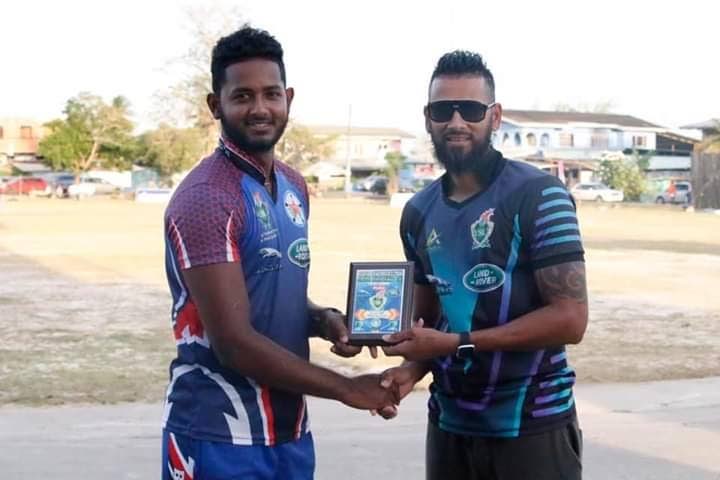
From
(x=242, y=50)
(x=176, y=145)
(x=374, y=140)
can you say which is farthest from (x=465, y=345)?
(x=374, y=140)

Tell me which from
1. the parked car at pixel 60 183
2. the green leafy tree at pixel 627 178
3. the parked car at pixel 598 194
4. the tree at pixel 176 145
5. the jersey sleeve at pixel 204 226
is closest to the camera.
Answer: the jersey sleeve at pixel 204 226

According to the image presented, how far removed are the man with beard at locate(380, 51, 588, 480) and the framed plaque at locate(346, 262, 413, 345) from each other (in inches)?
2.7

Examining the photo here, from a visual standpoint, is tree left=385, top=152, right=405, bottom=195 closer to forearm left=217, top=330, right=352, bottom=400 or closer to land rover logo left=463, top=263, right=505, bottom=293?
land rover logo left=463, top=263, right=505, bottom=293

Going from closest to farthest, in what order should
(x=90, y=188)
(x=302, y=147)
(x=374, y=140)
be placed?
(x=90, y=188), (x=302, y=147), (x=374, y=140)

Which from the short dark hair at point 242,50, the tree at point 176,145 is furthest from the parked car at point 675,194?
the short dark hair at point 242,50

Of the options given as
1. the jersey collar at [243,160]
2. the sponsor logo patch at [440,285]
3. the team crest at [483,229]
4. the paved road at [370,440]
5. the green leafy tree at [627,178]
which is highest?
the jersey collar at [243,160]

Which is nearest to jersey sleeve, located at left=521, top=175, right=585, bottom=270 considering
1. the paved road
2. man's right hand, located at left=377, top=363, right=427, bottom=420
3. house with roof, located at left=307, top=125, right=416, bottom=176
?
man's right hand, located at left=377, top=363, right=427, bottom=420

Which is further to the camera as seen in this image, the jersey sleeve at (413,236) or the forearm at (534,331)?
the jersey sleeve at (413,236)

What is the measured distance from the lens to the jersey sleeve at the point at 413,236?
4023 mm

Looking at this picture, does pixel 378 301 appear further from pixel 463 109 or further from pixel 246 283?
→ pixel 463 109

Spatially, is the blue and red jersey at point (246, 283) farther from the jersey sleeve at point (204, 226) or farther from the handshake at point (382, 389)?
the handshake at point (382, 389)

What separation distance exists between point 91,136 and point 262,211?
85.4 m

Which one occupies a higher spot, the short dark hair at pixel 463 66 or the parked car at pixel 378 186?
the short dark hair at pixel 463 66

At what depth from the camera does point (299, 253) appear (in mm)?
3609
